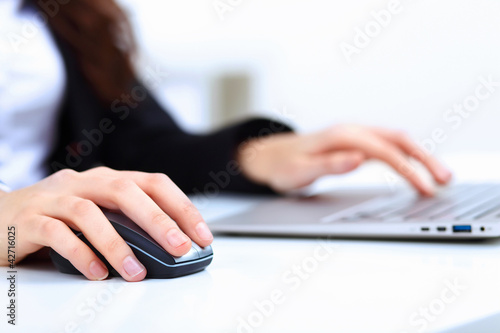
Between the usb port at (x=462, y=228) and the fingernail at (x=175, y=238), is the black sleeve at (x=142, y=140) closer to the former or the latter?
the usb port at (x=462, y=228)

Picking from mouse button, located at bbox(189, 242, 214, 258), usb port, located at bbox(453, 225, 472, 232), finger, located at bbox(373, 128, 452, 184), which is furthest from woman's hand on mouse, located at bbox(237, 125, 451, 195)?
mouse button, located at bbox(189, 242, 214, 258)

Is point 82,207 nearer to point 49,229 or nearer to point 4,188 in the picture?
point 49,229

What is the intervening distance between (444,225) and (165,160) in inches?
26.2

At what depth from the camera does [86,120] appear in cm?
114

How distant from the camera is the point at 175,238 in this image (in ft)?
1.44

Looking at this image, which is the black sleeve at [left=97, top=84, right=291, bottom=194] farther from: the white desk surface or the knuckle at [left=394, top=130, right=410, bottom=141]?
the white desk surface

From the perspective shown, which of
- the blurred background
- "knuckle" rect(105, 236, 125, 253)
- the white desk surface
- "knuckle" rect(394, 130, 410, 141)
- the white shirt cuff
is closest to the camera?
the white desk surface

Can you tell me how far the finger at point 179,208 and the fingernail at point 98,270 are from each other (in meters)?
0.07

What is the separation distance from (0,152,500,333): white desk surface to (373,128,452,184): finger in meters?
0.37

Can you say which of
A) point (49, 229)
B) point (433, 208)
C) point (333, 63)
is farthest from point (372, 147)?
point (333, 63)

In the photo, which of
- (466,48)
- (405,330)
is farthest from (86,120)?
(466,48)

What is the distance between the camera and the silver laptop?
587 millimetres

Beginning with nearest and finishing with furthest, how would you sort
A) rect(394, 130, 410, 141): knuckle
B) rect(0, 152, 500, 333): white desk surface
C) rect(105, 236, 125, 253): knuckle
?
rect(0, 152, 500, 333): white desk surface < rect(105, 236, 125, 253): knuckle < rect(394, 130, 410, 141): knuckle

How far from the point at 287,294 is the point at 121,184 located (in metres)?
0.17
